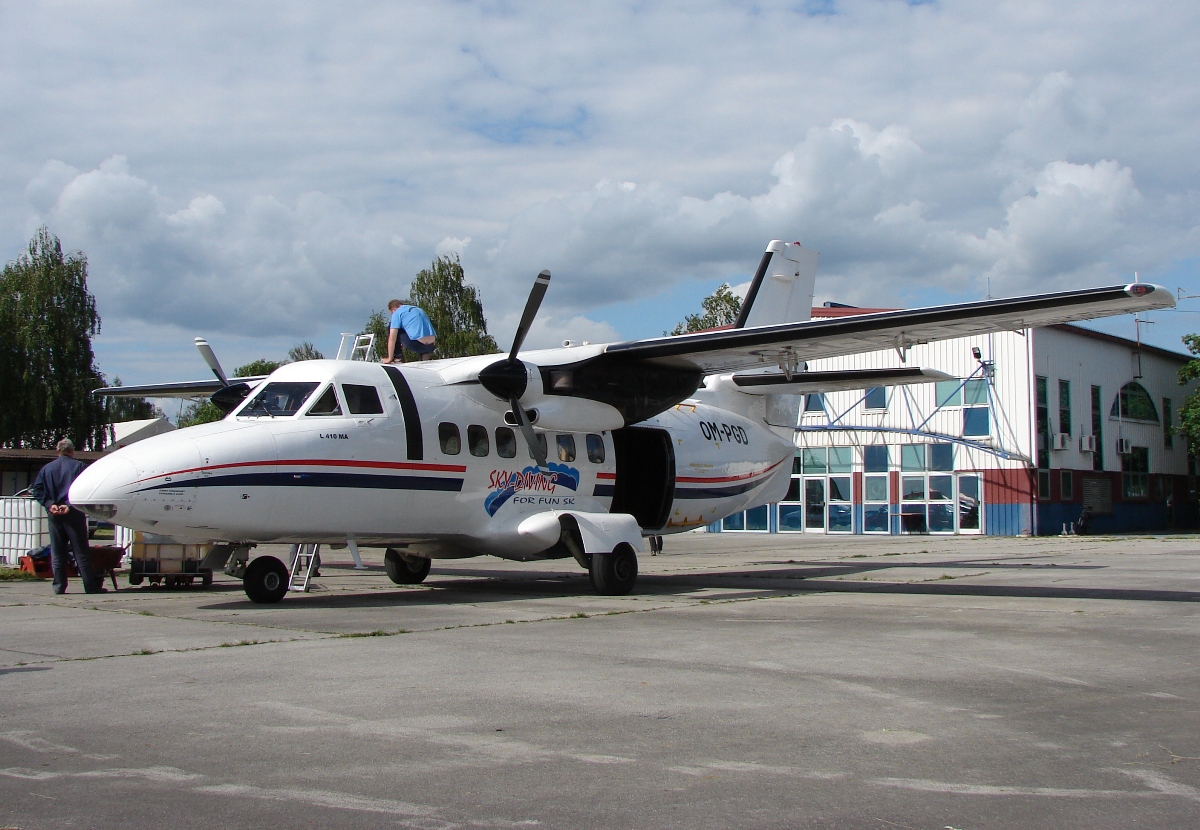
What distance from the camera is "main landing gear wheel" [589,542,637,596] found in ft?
44.7

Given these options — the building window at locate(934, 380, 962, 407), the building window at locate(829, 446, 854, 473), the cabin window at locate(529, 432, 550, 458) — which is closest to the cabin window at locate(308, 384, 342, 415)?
the cabin window at locate(529, 432, 550, 458)

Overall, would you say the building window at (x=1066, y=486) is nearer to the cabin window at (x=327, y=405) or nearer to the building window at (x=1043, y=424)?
the building window at (x=1043, y=424)

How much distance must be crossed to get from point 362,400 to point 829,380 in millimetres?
7812

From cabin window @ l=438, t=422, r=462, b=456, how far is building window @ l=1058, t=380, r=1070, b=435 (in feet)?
103

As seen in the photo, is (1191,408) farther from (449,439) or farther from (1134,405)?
(449,439)

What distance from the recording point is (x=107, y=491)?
10539mm

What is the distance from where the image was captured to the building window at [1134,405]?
42.9 meters

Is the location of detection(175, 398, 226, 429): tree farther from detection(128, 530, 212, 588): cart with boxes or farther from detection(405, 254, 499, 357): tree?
detection(128, 530, 212, 588): cart with boxes

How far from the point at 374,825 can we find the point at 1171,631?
827cm

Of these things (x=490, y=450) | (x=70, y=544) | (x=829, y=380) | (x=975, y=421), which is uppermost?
(x=975, y=421)

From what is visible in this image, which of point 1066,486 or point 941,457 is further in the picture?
point 941,457

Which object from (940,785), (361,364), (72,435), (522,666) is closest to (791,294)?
(361,364)

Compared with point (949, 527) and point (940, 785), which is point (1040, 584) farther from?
point (949, 527)

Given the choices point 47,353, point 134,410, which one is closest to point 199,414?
point 134,410
